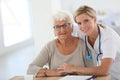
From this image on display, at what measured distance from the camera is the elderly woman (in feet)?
6.77

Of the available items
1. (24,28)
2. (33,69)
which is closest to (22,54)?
(24,28)

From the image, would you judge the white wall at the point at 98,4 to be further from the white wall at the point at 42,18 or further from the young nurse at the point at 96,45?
the young nurse at the point at 96,45

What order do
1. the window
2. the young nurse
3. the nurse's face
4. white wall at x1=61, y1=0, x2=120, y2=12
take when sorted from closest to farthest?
the young nurse
the nurse's face
white wall at x1=61, y1=0, x2=120, y2=12
the window

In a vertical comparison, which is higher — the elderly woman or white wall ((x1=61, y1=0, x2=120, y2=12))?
white wall ((x1=61, y1=0, x2=120, y2=12))

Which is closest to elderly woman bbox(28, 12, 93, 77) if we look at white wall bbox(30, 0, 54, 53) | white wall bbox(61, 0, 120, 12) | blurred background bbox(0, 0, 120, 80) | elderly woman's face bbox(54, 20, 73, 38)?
elderly woman's face bbox(54, 20, 73, 38)

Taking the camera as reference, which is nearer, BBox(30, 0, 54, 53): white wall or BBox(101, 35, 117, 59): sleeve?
BBox(101, 35, 117, 59): sleeve

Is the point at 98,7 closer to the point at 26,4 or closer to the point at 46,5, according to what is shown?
the point at 46,5

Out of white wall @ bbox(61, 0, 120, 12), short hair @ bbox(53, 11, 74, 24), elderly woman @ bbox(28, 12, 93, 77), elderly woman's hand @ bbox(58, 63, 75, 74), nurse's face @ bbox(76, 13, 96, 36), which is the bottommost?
elderly woman's hand @ bbox(58, 63, 75, 74)

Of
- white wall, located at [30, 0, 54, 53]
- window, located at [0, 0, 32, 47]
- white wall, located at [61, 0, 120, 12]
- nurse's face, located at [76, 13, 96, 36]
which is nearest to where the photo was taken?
nurse's face, located at [76, 13, 96, 36]

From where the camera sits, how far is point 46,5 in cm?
414

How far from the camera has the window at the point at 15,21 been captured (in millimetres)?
6523

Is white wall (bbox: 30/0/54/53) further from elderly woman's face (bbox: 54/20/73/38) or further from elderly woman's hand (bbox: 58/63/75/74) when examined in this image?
elderly woman's hand (bbox: 58/63/75/74)

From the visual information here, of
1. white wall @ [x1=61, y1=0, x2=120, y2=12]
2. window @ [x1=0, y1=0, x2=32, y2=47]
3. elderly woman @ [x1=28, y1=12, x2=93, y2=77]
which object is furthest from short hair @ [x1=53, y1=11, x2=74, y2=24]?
window @ [x1=0, y1=0, x2=32, y2=47]

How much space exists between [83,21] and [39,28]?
A: 2.28m
